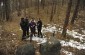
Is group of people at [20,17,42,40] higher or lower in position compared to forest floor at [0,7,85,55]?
higher

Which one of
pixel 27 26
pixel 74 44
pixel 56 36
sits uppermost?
pixel 27 26

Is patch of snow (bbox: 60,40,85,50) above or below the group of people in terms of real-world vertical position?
below

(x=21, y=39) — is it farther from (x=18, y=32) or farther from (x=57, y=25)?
(x=57, y=25)

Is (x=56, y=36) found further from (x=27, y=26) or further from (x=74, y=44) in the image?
(x=27, y=26)

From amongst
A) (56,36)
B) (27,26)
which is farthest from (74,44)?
(27,26)

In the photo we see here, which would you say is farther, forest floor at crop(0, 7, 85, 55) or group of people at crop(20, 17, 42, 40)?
group of people at crop(20, 17, 42, 40)

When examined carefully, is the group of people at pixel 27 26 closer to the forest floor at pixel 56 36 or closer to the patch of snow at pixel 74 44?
the forest floor at pixel 56 36

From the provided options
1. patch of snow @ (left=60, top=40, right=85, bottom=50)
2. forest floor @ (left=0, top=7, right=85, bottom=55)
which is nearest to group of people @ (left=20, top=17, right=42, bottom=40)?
forest floor @ (left=0, top=7, right=85, bottom=55)

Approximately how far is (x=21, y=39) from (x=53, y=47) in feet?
17.0

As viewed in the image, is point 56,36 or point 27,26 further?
point 56,36

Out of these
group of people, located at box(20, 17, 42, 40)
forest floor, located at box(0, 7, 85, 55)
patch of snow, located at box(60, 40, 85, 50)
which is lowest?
patch of snow, located at box(60, 40, 85, 50)

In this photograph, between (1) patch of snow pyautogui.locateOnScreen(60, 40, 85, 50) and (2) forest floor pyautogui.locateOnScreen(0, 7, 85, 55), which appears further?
(1) patch of snow pyautogui.locateOnScreen(60, 40, 85, 50)

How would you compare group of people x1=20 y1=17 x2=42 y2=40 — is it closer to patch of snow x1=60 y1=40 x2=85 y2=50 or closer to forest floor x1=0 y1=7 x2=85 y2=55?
forest floor x1=0 y1=7 x2=85 y2=55

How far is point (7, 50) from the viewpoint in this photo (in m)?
18.0
